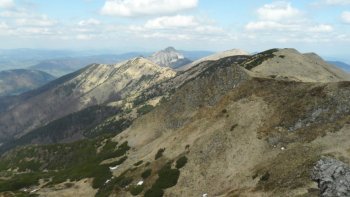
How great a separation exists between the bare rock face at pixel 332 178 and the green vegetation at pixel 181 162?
29.3 metres

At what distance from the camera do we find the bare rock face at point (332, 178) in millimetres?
35250

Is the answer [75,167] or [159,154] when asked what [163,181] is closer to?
[159,154]

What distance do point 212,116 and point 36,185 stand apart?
54.0 m

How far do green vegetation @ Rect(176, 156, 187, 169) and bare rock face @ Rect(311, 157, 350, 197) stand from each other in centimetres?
2932

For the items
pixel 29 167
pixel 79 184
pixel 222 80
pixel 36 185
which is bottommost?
pixel 29 167

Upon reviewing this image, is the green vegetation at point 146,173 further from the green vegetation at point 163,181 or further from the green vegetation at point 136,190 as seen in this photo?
the green vegetation at point 136,190

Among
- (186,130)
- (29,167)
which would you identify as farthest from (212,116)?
(29,167)

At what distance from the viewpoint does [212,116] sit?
8012 cm

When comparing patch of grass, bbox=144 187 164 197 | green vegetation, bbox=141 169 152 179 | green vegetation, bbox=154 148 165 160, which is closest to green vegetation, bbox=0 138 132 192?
green vegetation, bbox=141 169 152 179

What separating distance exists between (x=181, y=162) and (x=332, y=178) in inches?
1302

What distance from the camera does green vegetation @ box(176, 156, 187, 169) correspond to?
66.4 metres

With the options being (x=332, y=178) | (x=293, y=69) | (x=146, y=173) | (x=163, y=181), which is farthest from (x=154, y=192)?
(x=293, y=69)

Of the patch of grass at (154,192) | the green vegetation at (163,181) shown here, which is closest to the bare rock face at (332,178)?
the patch of grass at (154,192)

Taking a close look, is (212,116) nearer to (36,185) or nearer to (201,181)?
(201,181)
